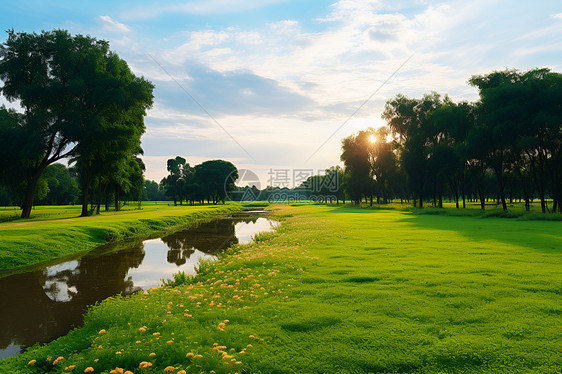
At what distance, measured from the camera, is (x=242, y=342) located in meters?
6.02

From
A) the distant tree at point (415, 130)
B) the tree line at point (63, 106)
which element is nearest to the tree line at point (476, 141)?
the distant tree at point (415, 130)

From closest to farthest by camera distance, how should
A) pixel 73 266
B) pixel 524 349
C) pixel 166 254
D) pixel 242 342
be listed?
pixel 524 349
pixel 242 342
pixel 73 266
pixel 166 254

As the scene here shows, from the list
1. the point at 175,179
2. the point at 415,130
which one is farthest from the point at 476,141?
the point at 175,179

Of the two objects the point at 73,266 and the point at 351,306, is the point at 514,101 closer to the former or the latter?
the point at 351,306

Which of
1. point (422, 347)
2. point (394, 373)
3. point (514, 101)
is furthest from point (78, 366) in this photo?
point (514, 101)

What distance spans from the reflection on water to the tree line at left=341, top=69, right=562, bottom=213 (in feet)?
131

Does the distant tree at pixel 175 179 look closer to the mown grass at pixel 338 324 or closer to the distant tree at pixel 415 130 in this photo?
the distant tree at pixel 415 130

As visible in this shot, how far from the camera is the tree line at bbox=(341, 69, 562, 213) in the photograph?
3606cm

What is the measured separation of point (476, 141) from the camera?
42.2 m

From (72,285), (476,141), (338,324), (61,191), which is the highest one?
(476,141)

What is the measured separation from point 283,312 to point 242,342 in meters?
1.73

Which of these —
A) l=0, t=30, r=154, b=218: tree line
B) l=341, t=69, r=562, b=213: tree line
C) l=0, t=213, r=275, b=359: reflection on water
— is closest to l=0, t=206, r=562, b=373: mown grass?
l=0, t=213, r=275, b=359: reflection on water

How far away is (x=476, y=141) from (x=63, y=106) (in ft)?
191

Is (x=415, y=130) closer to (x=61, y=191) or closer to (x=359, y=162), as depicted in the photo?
(x=359, y=162)
